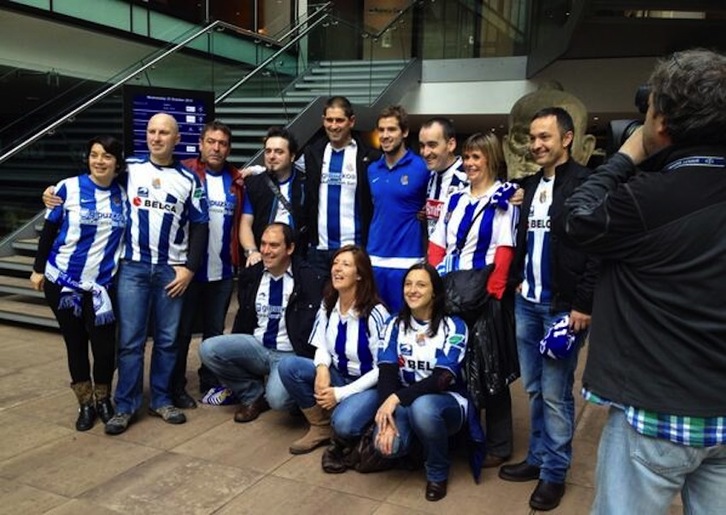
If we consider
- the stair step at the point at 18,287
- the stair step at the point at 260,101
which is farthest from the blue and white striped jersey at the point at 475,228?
the stair step at the point at 260,101

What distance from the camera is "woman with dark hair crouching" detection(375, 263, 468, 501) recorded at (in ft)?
9.90

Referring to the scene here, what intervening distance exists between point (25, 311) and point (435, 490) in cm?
478

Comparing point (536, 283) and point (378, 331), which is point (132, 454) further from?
point (536, 283)

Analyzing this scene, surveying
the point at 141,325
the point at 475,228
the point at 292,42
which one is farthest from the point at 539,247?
the point at 292,42

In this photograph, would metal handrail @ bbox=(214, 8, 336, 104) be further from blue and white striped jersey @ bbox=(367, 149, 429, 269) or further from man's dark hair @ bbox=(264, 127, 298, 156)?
blue and white striped jersey @ bbox=(367, 149, 429, 269)

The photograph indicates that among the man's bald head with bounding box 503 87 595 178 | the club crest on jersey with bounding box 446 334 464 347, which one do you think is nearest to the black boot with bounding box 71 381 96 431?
the club crest on jersey with bounding box 446 334 464 347

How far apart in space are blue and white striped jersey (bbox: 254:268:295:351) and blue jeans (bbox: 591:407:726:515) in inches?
99.2

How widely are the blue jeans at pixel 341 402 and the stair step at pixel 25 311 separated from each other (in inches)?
128

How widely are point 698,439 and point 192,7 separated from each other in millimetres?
14033

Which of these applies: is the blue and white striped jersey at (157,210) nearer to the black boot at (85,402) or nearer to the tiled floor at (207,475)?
the black boot at (85,402)

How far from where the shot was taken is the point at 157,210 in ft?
12.3

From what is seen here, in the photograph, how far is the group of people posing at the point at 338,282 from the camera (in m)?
2.95

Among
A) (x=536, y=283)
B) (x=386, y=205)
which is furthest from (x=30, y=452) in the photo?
(x=536, y=283)

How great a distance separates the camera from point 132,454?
3.44m
